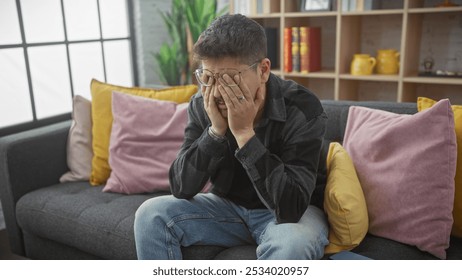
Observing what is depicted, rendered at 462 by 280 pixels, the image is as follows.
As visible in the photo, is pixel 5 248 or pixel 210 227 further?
pixel 5 248

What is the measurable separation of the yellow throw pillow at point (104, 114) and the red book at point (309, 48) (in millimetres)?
893

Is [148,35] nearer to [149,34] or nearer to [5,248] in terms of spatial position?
[149,34]

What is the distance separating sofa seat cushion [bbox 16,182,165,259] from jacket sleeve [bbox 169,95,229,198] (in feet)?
1.01

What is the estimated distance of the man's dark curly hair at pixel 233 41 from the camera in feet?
3.12

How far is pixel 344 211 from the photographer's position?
1.07 meters

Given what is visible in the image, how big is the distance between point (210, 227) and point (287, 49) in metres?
1.52

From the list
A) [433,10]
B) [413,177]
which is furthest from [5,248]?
[433,10]

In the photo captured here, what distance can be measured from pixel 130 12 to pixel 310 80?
1194 mm

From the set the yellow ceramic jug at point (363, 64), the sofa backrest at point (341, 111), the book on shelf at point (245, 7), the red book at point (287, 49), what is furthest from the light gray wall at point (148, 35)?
the sofa backrest at point (341, 111)

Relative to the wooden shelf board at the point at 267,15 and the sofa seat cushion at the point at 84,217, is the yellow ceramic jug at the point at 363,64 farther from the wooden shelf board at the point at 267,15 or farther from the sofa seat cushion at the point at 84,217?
the sofa seat cushion at the point at 84,217

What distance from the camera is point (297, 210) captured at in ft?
3.30
